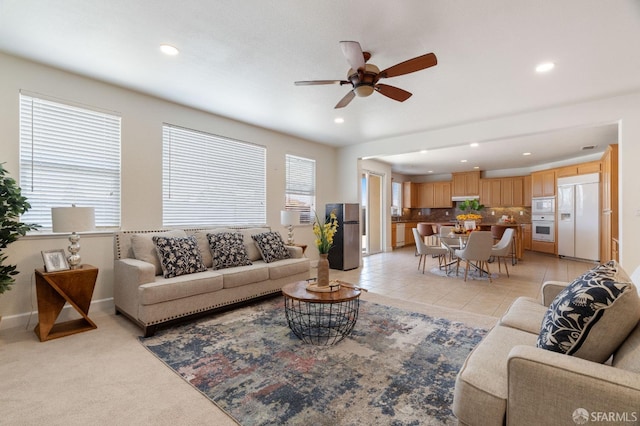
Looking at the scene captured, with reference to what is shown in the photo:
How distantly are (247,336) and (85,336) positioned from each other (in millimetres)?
1503

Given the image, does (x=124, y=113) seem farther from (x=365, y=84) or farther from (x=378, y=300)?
(x=378, y=300)

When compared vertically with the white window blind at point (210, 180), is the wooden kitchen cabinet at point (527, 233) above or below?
below

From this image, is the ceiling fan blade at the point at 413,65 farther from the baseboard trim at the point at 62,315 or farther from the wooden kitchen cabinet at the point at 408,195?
the wooden kitchen cabinet at the point at 408,195

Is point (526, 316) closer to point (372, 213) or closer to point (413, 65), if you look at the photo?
point (413, 65)

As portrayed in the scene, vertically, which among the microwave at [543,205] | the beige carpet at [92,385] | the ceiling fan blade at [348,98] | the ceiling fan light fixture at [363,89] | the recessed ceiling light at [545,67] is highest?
the recessed ceiling light at [545,67]

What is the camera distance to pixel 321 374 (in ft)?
6.72

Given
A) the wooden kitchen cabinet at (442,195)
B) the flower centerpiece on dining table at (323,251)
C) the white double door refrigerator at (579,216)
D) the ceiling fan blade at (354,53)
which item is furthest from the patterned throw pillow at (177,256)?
the wooden kitchen cabinet at (442,195)

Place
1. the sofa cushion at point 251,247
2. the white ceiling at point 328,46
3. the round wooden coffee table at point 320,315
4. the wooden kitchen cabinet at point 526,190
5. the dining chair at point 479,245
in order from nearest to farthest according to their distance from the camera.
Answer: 1. the white ceiling at point 328,46
2. the round wooden coffee table at point 320,315
3. the sofa cushion at point 251,247
4. the dining chair at point 479,245
5. the wooden kitchen cabinet at point 526,190

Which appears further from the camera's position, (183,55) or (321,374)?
(183,55)

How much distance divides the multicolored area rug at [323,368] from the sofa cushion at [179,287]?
13.1 inches

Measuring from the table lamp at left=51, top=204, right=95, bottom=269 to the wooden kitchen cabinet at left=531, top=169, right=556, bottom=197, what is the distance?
9498mm

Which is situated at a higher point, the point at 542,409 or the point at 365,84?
the point at 365,84

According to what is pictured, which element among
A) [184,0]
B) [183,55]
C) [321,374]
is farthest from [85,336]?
[184,0]

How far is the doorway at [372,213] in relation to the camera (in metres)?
7.81
